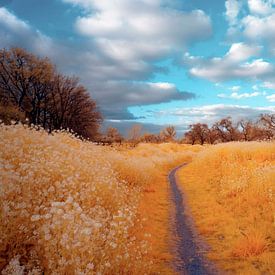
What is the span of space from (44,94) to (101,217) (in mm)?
45870

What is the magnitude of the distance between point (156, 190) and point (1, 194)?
12.1 meters

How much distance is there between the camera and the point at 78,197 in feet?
30.8

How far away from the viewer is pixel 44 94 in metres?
52.2

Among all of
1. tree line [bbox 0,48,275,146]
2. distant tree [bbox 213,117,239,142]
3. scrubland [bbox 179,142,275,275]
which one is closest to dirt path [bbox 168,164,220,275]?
scrubland [bbox 179,142,275,275]

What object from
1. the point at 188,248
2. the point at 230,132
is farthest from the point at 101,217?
the point at 230,132

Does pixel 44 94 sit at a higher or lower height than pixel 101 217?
higher

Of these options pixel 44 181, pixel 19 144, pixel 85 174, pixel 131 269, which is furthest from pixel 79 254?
pixel 19 144

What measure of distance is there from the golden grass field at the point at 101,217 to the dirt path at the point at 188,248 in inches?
10.3

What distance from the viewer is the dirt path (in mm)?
7832

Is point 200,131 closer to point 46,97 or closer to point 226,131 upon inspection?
point 226,131

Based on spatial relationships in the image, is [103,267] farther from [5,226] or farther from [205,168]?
[205,168]

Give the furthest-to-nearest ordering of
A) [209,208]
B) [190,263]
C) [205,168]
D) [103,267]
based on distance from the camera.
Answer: [205,168], [209,208], [190,263], [103,267]

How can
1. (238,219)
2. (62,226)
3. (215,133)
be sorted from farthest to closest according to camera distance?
1. (215,133)
2. (238,219)
3. (62,226)

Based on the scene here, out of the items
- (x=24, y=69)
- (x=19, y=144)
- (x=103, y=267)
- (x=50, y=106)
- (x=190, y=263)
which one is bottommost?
(x=190, y=263)
